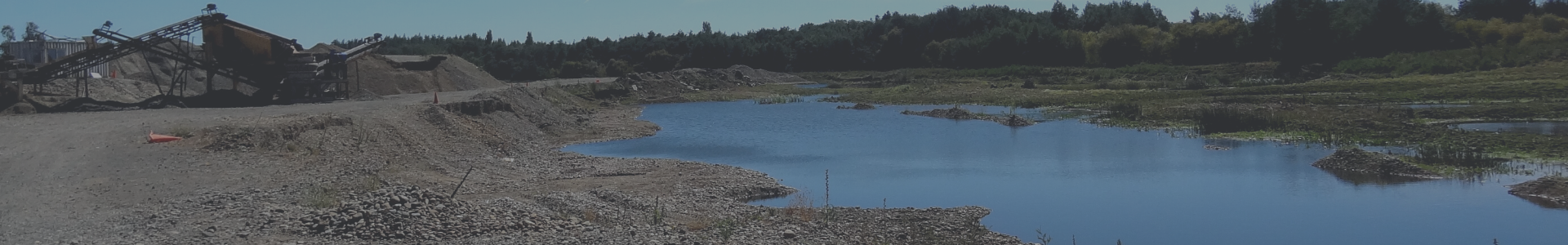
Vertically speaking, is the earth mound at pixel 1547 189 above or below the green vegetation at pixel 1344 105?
below

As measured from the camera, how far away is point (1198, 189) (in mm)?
20891

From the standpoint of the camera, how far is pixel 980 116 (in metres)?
41.3

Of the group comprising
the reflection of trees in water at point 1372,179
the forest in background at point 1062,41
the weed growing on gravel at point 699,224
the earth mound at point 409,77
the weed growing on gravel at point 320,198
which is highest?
the forest in background at point 1062,41

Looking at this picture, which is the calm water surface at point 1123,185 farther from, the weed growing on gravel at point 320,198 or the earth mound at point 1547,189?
the weed growing on gravel at point 320,198

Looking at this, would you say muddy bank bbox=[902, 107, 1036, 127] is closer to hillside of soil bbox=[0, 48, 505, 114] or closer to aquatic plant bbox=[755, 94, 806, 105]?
aquatic plant bbox=[755, 94, 806, 105]

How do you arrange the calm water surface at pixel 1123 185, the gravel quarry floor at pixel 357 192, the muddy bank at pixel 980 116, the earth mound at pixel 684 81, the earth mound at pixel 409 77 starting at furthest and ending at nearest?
the earth mound at pixel 684 81 → the earth mound at pixel 409 77 → the muddy bank at pixel 980 116 → the calm water surface at pixel 1123 185 → the gravel quarry floor at pixel 357 192

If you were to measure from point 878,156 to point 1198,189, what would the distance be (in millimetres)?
8808

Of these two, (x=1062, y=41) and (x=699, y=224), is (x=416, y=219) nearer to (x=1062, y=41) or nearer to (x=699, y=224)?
(x=699, y=224)

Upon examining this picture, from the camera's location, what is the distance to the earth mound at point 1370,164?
2152cm

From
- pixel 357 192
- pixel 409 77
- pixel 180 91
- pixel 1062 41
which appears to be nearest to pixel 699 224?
pixel 357 192

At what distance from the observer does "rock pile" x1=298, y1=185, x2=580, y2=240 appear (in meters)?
13.1

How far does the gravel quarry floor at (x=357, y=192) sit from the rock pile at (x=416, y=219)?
27 mm

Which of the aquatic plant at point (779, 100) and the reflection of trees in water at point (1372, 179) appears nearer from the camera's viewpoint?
the reflection of trees in water at point (1372, 179)

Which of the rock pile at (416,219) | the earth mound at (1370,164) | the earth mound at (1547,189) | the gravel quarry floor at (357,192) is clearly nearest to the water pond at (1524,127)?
the earth mound at (1370,164)
